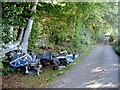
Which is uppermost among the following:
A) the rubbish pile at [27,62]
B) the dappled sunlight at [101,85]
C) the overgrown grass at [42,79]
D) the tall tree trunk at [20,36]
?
the tall tree trunk at [20,36]

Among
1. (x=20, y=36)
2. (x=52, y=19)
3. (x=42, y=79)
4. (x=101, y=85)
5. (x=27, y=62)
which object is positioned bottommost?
(x=101, y=85)

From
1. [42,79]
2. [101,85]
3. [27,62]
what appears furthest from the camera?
[27,62]

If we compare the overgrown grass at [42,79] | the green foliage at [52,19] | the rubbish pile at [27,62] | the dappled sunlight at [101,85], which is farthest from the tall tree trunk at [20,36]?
the dappled sunlight at [101,85]

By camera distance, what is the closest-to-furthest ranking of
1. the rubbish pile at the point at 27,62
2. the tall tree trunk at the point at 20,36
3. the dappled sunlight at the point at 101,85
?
1. the dappled sunlight at the point at 101,85
2. the rubbish pile at the point at 27,62
3. the tall tree trunk at the point at 20,36

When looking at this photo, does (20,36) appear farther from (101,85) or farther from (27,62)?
(101,85)

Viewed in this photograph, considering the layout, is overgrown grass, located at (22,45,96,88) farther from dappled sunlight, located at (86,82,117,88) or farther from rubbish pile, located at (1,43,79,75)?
dappled sunlight, located at (86,82,117,88)

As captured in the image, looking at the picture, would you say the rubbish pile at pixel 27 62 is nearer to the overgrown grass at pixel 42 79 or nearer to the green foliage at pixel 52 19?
the overgrown grass at pixel 42 79

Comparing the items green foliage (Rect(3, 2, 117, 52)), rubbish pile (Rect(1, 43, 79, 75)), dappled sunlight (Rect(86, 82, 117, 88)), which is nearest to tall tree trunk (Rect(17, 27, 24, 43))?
rubbish pile (Rect(1, 43, 79, 75))

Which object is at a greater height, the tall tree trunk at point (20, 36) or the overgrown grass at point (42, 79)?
the tall tree trunk at point (20, 36)

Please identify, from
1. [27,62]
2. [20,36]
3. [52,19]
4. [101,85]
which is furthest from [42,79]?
[52,19]

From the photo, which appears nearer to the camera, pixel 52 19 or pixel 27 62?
A: pixel 27 62

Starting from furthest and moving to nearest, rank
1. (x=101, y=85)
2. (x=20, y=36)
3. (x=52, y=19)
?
(x=52, y=19) < (x=20, y=36) < (x=101, y=85)

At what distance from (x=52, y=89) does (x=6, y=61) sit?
4255 mm

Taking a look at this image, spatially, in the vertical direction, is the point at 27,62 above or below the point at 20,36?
below
